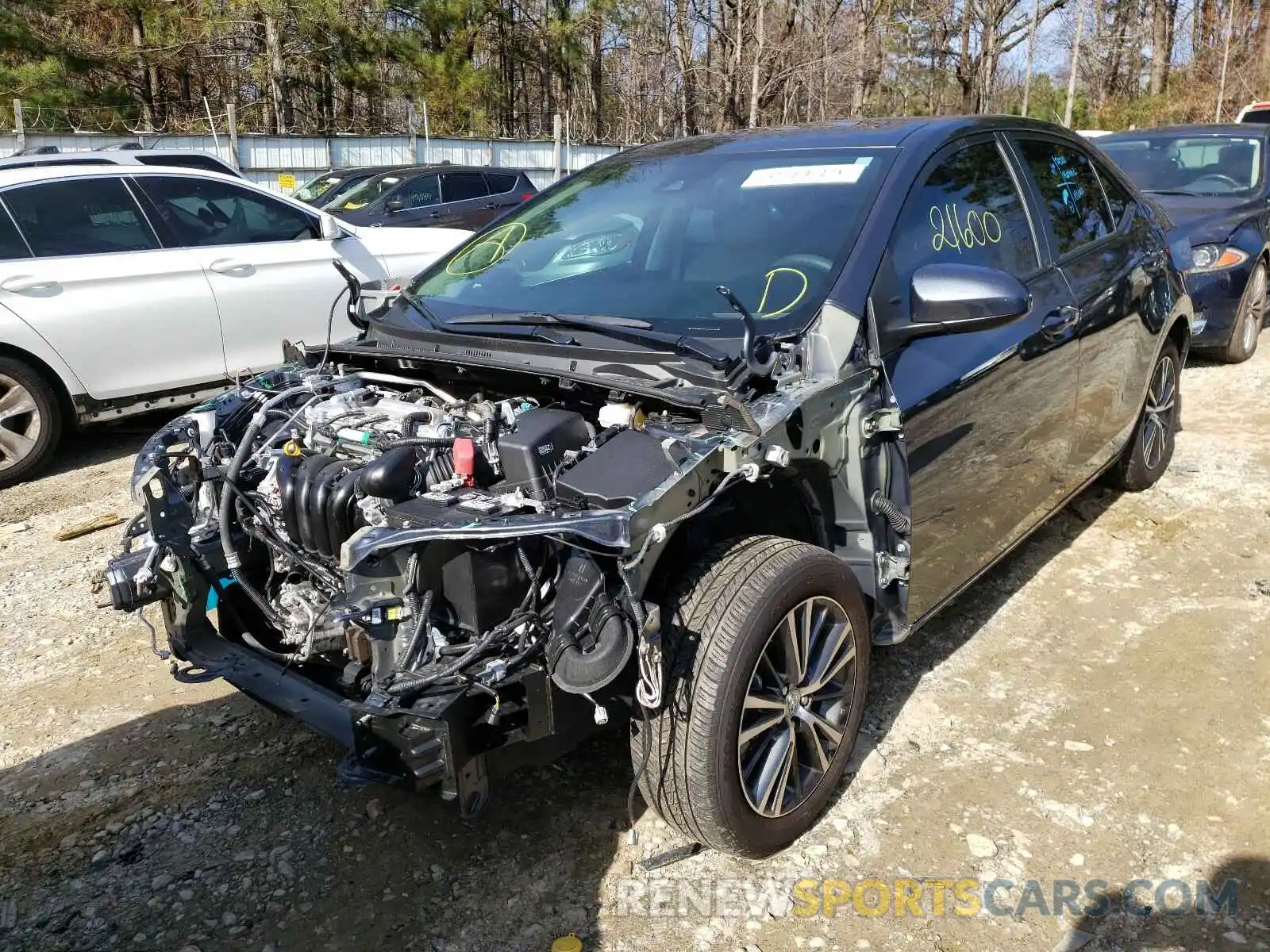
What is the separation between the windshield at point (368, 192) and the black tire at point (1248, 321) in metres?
8.78

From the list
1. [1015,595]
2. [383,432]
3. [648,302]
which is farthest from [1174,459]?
[383,432]

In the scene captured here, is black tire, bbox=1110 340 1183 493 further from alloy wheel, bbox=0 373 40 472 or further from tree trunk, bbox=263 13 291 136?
tree trunk, bbox=263 13 291 136

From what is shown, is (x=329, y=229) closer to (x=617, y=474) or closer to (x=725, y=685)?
(x=617, y=474)

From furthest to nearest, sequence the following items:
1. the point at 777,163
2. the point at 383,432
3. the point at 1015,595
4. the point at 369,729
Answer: the point at 1015,595
the point at 777,163
the point at 383,432
the point at 369,729

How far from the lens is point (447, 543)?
2.34m

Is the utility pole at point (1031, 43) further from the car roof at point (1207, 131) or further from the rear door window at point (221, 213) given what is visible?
the rear door window at point (221, 213)

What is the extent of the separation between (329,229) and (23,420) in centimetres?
215

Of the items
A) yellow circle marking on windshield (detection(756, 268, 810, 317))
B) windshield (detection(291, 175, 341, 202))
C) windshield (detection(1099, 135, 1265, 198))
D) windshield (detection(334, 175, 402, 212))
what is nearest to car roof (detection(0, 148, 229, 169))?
windshield (detection(334, 175, 402, 212))

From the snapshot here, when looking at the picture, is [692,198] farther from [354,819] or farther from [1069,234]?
[354,819]

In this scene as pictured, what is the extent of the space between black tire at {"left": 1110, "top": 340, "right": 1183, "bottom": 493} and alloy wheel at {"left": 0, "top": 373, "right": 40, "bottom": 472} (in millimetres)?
5796

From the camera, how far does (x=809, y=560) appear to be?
2561mm

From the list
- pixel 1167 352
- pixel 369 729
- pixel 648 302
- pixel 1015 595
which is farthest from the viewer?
pixel 1167 352

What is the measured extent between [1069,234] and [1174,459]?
2366 mm

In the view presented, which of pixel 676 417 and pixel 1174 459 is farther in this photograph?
pixel 1174 459
